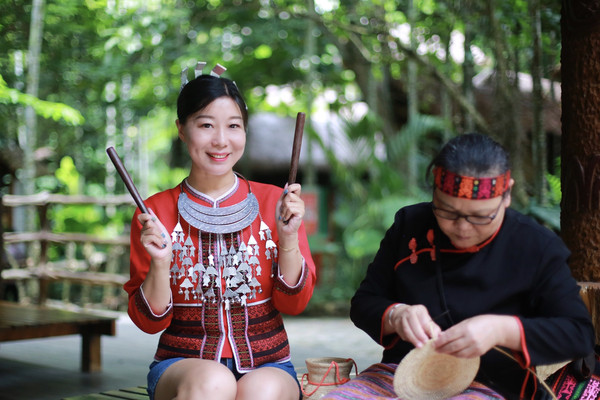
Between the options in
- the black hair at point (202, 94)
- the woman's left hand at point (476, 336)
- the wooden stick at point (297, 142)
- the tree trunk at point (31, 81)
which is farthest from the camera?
the tree trunk at point (31, 81)

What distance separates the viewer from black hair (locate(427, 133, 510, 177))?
6.00 feet

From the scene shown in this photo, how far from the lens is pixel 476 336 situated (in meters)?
1.71

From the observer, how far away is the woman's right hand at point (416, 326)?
180 centimetres

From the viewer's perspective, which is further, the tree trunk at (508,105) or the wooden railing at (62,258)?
the wooden railing at (62,258)

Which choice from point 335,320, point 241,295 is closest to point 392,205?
point 335,320

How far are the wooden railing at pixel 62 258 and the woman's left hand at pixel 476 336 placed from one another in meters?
4.57

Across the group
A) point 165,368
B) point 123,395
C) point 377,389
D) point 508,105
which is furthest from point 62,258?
point 377,389

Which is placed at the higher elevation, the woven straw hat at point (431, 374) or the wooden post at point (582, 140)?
the wooden post at point (582, 140)

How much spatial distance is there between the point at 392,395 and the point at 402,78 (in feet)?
25.8

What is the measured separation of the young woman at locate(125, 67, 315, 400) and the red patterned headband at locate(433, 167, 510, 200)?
0.48 metres

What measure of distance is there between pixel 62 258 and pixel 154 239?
31.9 feet

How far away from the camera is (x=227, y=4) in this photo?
1002cm

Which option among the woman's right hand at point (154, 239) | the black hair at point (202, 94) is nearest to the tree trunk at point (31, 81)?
the black hair at point (202, 94)

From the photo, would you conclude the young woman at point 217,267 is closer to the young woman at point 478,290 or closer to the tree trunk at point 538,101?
the young woman at point 478,290
